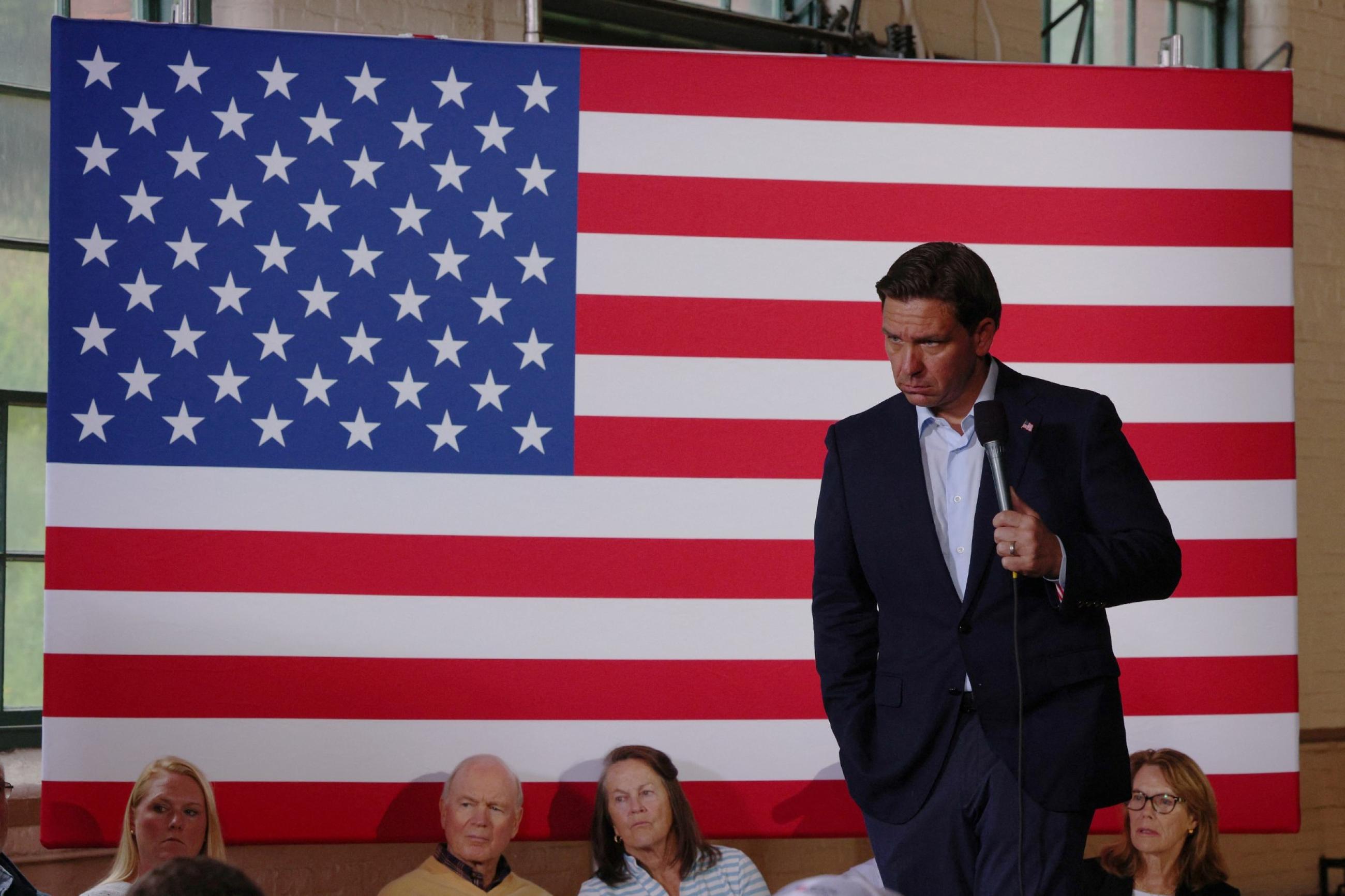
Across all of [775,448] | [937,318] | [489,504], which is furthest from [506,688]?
[937,318]

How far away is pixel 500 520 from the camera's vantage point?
310 centimetres

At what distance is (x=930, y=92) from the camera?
10.7ft

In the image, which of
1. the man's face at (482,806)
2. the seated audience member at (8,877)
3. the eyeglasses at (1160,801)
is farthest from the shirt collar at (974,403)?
the seated audience member at (8,877)

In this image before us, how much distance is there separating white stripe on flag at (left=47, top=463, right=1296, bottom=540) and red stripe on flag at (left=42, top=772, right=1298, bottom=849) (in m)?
0.59

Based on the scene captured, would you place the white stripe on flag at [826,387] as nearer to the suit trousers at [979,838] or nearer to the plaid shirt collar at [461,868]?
the plaid shirt collar at [461,868]

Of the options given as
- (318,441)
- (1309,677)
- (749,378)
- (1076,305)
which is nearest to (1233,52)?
(1309,677)

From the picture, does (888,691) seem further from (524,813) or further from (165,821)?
(165,821)

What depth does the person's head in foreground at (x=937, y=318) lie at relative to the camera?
1941mm

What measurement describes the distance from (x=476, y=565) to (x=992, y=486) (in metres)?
1.49

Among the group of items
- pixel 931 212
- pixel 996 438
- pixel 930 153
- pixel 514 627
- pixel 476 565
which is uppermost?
pixel 930 153

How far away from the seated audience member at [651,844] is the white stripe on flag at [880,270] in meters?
1.13

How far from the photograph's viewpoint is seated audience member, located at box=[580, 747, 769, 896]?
3053 millimetres

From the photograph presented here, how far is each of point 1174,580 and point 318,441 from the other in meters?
1.95

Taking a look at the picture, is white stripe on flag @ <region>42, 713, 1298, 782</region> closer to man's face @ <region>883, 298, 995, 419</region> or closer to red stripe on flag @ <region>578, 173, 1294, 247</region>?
red stripe on flag @ <region>578, 173, 1294, 247</region>
